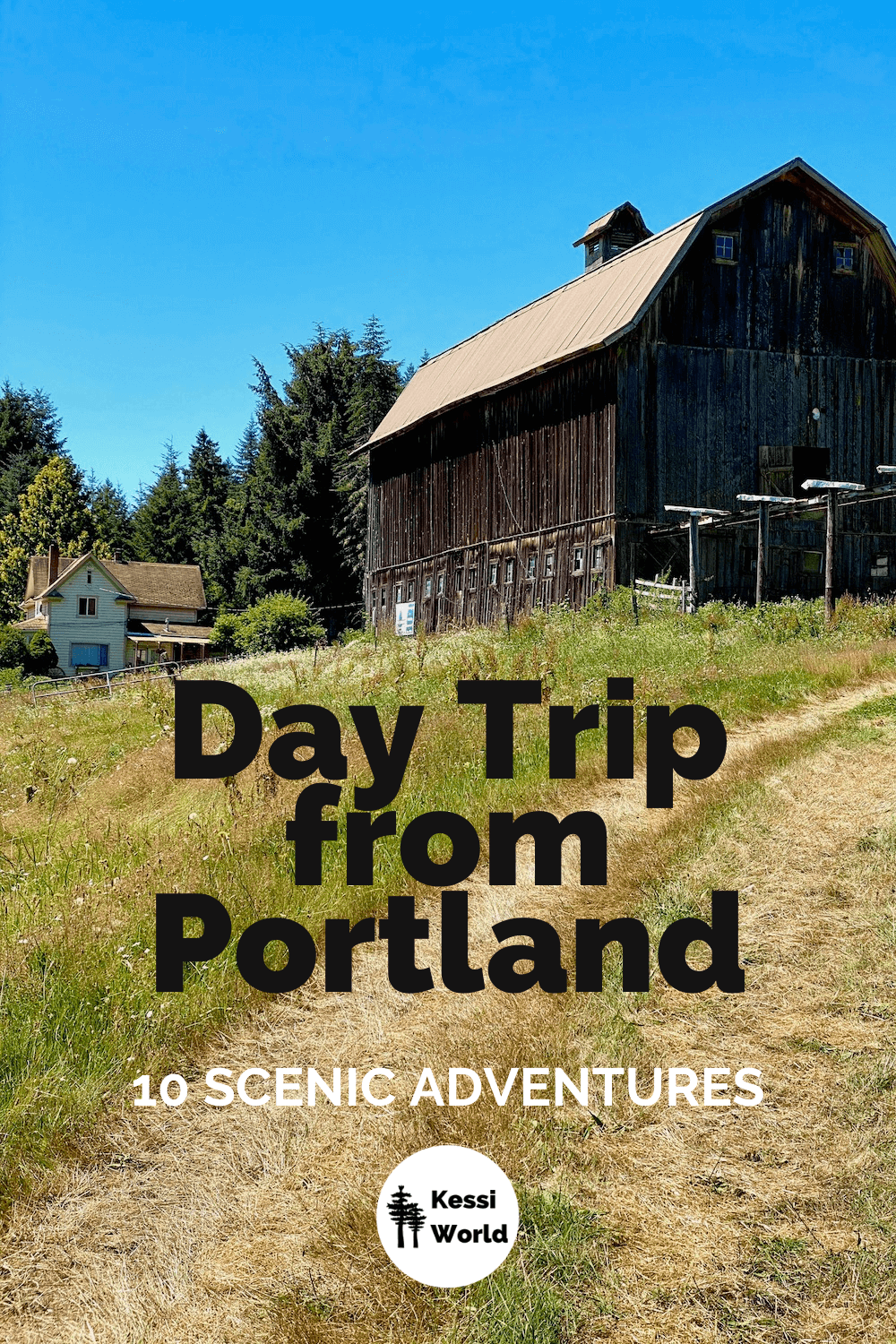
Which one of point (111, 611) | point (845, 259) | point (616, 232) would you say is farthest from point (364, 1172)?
point (111, 611)

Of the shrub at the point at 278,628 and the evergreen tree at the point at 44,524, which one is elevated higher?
the evergreen tree at the point at 44,524

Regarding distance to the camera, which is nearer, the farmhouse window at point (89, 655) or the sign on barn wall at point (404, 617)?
the sign on barn wall at point (404, 617)

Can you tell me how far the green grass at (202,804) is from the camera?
5406 millimetres

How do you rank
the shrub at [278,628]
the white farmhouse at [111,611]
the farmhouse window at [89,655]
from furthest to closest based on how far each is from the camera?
the farmhouse window at [89,655] < the white farmhouse at [111,611] < the shrub at [278,628]

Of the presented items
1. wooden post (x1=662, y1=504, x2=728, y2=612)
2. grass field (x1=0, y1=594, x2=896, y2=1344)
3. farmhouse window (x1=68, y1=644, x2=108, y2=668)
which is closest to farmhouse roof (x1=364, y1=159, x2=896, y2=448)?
wooden post (x1=662, y1=504, x2=728, y2=612)

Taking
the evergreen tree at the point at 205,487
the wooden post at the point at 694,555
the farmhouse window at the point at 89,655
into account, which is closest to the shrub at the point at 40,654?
the farmhouse window at the point at 89,655

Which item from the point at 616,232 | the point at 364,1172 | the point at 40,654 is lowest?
the point at 364,1172

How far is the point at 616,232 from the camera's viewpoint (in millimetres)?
30109

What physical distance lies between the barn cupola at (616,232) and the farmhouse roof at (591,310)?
36 centimetres

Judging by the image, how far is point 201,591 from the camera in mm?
59469

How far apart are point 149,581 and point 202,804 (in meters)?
50.4

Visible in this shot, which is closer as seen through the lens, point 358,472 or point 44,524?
point 358,472

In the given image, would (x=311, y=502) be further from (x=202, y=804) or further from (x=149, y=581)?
(x=202, y=804)

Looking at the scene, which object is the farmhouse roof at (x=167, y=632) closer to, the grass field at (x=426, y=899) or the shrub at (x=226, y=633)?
the shrub at (x=226, y=633)
